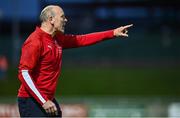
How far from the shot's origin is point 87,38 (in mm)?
7473

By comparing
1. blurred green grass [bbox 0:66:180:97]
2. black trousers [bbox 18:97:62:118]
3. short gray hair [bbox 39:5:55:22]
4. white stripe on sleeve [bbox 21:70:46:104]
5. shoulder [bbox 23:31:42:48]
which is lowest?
black trousers [bbox 18:97:62:118]

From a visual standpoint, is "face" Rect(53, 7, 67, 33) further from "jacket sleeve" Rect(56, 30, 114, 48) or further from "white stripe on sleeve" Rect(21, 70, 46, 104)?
"white stripe on sleeve" Rect(21, 70, 46, 104)

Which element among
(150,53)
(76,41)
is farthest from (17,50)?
(76,41)

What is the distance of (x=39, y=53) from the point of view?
6730 millimetres

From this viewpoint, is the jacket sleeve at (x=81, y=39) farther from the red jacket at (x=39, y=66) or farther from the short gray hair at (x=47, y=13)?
the short gray hair at (x=47, y=13)

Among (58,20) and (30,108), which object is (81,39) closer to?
(58,20)

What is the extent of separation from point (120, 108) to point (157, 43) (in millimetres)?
9400

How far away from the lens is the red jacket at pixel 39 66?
6.65m

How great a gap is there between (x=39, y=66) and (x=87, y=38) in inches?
32.5

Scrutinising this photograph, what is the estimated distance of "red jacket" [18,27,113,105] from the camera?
6.65 metres

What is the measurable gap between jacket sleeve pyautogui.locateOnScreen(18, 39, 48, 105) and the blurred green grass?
44.3 ft

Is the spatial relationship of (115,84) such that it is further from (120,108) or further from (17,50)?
(120,108)

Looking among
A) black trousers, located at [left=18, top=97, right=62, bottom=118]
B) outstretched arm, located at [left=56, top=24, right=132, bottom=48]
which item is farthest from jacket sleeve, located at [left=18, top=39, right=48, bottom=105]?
outstretched arm, located at [left=56, top=24, right=132, bottom=48]

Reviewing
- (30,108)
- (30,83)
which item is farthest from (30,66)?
(30,108)
